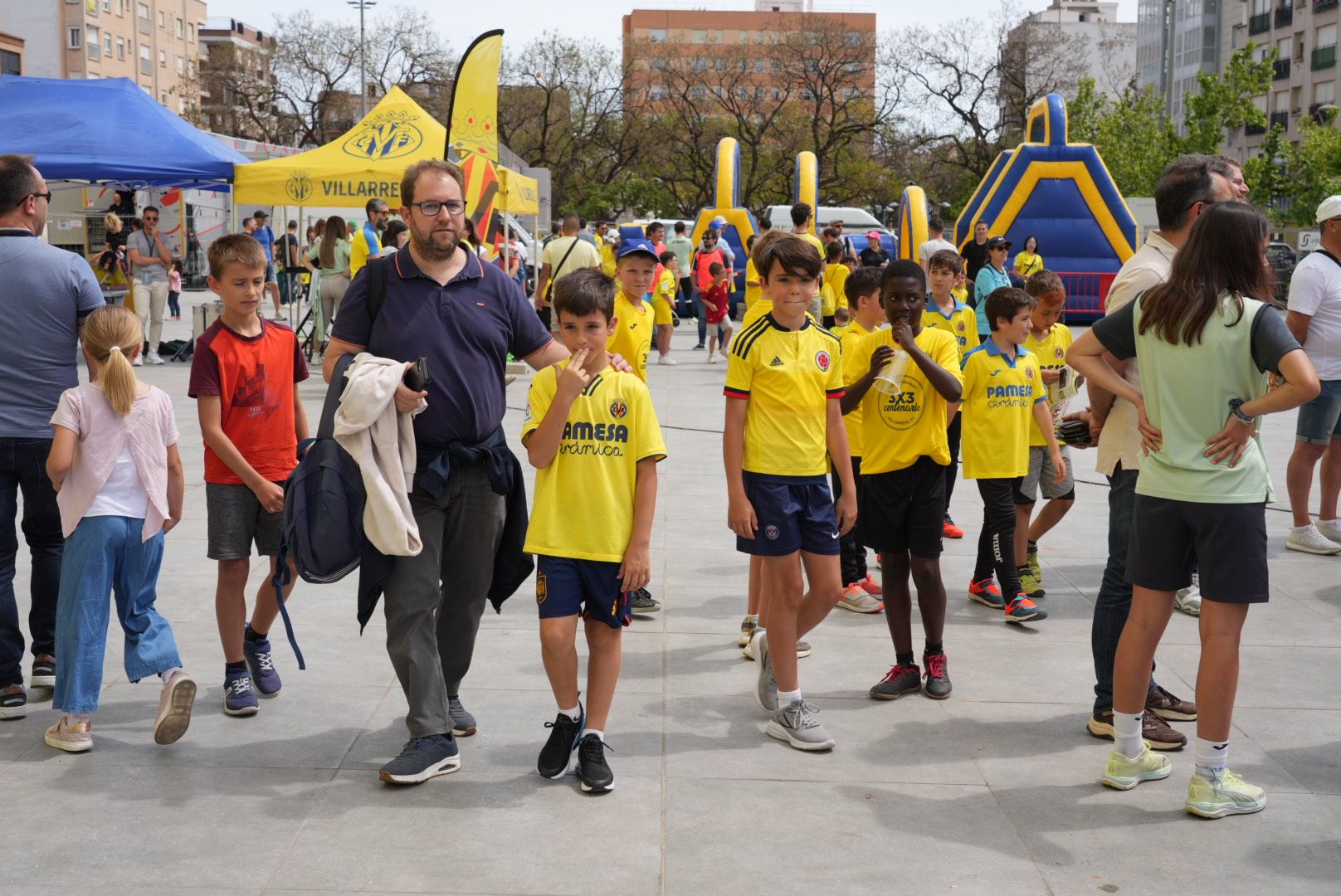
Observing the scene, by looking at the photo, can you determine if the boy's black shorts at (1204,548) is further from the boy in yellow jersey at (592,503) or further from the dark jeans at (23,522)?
the dark jeans at (23,522)

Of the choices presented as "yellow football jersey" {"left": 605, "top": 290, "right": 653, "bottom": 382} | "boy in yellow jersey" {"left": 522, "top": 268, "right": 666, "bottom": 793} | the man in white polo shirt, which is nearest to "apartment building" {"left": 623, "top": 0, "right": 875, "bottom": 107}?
the man in white polo shirt

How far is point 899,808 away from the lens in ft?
13.6

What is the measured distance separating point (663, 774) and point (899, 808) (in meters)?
0.75

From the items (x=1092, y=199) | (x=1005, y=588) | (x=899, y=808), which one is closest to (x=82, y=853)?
(x=899, y=808)

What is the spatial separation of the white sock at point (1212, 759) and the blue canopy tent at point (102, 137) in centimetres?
1344

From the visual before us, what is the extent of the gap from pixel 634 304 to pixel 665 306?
1057cm

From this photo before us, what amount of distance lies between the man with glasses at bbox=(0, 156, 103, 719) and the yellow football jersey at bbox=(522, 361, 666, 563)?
1.89m

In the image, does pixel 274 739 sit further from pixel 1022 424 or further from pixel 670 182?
pixel 670 182

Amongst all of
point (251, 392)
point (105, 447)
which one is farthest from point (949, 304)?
point (105, 447)

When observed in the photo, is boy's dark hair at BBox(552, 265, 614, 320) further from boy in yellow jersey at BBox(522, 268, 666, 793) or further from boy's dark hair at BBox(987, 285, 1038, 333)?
boy's dark hair at BBox(987, 285, 1038, 333)

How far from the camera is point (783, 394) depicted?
184 inches

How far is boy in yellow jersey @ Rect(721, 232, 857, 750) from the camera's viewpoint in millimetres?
4633

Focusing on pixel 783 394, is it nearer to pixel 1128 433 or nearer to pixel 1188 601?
pixel 1128 433

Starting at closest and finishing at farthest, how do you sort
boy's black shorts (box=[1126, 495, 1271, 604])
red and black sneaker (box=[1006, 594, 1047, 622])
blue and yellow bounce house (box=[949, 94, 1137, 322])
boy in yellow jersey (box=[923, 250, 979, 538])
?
boy's black shorts (box=[1126, 495, 1271, 604]), red and black sneaker (box=[1006, 594, 1047, 622]), boy in yellow jersey (box=[923, 250, 979, 538]), blue and yellow bounce house (box=[949, 94, 1137, 322])
